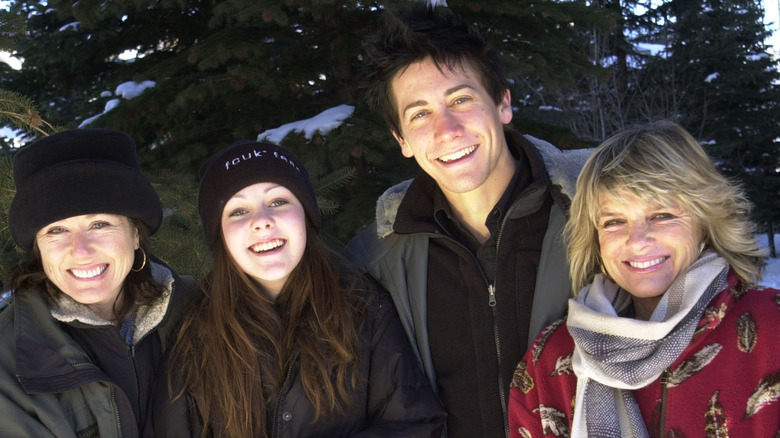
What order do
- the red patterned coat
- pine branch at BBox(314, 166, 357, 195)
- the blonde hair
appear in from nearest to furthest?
the red patterned coat
the blonde hair
pine branch at BBox(314, 166, 357, 195)

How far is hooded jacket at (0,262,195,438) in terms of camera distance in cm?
213

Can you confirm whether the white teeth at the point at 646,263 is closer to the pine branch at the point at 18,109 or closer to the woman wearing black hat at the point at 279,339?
the woman wearing black hat at the point at 279,339

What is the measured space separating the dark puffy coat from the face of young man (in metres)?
0.75

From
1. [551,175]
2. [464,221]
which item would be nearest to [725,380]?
[551,175]

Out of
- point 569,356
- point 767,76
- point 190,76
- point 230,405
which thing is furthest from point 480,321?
point 767,76

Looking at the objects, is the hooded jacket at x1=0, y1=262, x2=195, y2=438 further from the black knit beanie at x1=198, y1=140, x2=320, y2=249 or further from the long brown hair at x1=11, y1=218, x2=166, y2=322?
the black knit beanie at x1=198, y1=140, x2=320, y2=249

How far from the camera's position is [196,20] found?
6.18 m

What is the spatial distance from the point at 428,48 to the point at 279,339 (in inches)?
57.1

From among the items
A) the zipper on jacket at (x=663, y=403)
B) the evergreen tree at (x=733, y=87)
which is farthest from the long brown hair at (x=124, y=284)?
the evergreen tree at (x=733, y=87)

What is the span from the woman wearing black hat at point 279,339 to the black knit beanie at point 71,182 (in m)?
0.35

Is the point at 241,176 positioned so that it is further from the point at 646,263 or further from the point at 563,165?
the point at 646,263

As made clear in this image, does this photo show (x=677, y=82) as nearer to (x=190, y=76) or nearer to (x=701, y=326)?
(x=190, y=76)

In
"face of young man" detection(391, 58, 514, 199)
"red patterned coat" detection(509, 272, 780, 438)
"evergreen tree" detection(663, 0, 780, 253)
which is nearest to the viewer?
"red patterned coat" detection(509, 272, 780, 438)

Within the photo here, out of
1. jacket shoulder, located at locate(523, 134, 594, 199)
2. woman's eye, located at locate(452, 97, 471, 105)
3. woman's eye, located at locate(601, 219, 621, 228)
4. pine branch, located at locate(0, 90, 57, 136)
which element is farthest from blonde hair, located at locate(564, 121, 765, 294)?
pine branch, located at locate(0, 90, 57, 136)
